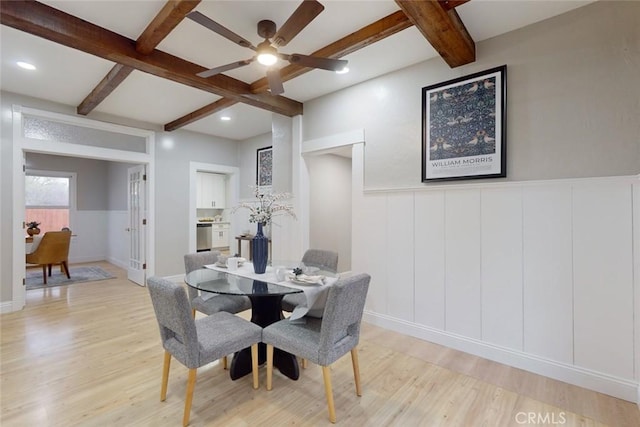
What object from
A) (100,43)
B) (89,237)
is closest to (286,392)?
(100,43)

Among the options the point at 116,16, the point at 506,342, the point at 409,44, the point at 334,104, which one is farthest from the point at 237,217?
the point at 506,342

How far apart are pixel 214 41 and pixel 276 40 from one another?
2.87 feet

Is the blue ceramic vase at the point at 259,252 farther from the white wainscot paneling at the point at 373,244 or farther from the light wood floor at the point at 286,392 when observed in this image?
the white wainscot paneling at the point at 373,244

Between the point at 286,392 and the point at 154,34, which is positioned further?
the point at 154,34

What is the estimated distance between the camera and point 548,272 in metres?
2.30

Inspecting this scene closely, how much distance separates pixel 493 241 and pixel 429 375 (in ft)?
4.02

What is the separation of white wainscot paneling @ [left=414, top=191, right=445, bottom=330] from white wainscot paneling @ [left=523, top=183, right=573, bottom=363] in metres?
0.67

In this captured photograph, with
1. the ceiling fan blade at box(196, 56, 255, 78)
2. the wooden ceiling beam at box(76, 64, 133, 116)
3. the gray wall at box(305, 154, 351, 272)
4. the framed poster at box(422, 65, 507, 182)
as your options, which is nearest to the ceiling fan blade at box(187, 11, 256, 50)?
the ceiling fan blade at box(196, 56, 255, 78)

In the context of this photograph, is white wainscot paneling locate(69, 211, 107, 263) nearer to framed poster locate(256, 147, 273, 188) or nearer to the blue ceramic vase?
framed poster locate(256, 147, 273, 188)

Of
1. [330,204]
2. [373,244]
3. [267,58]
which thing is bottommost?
[373,244]

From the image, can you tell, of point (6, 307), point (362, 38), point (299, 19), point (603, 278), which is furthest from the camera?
point (6, 307)

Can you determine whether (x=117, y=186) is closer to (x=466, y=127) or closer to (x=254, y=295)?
(x=254, y=295)

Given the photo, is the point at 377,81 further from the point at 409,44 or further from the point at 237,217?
the point at 237,217

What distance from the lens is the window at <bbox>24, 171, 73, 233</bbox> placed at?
269 inches
